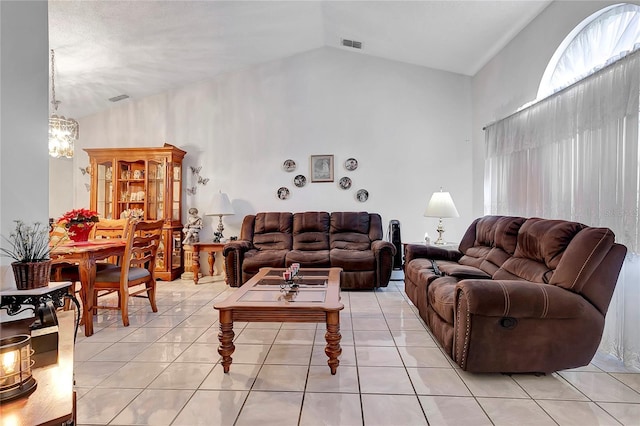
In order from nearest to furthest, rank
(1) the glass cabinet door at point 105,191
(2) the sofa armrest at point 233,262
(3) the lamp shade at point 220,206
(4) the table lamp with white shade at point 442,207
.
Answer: (4) the table lamp with white shade at point 442,207 → (2) the sofa armrest at point 233,262 → (3) the lamp shade at point 220,206 → (1) the glass cabinet door at point 105,191

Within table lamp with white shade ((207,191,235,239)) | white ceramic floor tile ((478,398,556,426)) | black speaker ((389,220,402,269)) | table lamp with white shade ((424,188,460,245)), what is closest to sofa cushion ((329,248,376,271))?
black speaker ((389,220,402,269))

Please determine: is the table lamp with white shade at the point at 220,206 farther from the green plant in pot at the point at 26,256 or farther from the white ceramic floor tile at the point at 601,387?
the white ceramic floor tile at the point at 601,387

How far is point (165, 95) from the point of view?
5.33 meters

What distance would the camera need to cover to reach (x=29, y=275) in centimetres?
173

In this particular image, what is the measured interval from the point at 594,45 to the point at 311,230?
3531mm

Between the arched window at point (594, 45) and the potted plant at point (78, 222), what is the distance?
4.17 metres

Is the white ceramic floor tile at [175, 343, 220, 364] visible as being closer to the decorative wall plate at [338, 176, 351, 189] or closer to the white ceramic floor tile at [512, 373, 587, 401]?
the white ceramic floor tile at [512, 373, 587, 401]

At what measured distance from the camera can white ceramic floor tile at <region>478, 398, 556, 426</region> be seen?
66.2 inches

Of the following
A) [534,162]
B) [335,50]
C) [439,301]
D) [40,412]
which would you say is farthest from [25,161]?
[335,50]

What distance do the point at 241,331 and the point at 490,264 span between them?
2.30 m

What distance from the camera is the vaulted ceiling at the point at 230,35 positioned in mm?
3350

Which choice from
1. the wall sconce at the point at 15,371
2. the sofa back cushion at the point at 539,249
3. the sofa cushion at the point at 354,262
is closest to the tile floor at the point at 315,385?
the sofa back cushion at the point at 539,249

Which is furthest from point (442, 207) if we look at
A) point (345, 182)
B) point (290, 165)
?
point (290, 165)

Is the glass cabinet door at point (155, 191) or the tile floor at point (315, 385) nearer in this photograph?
the tile floor at point (315, 385)
